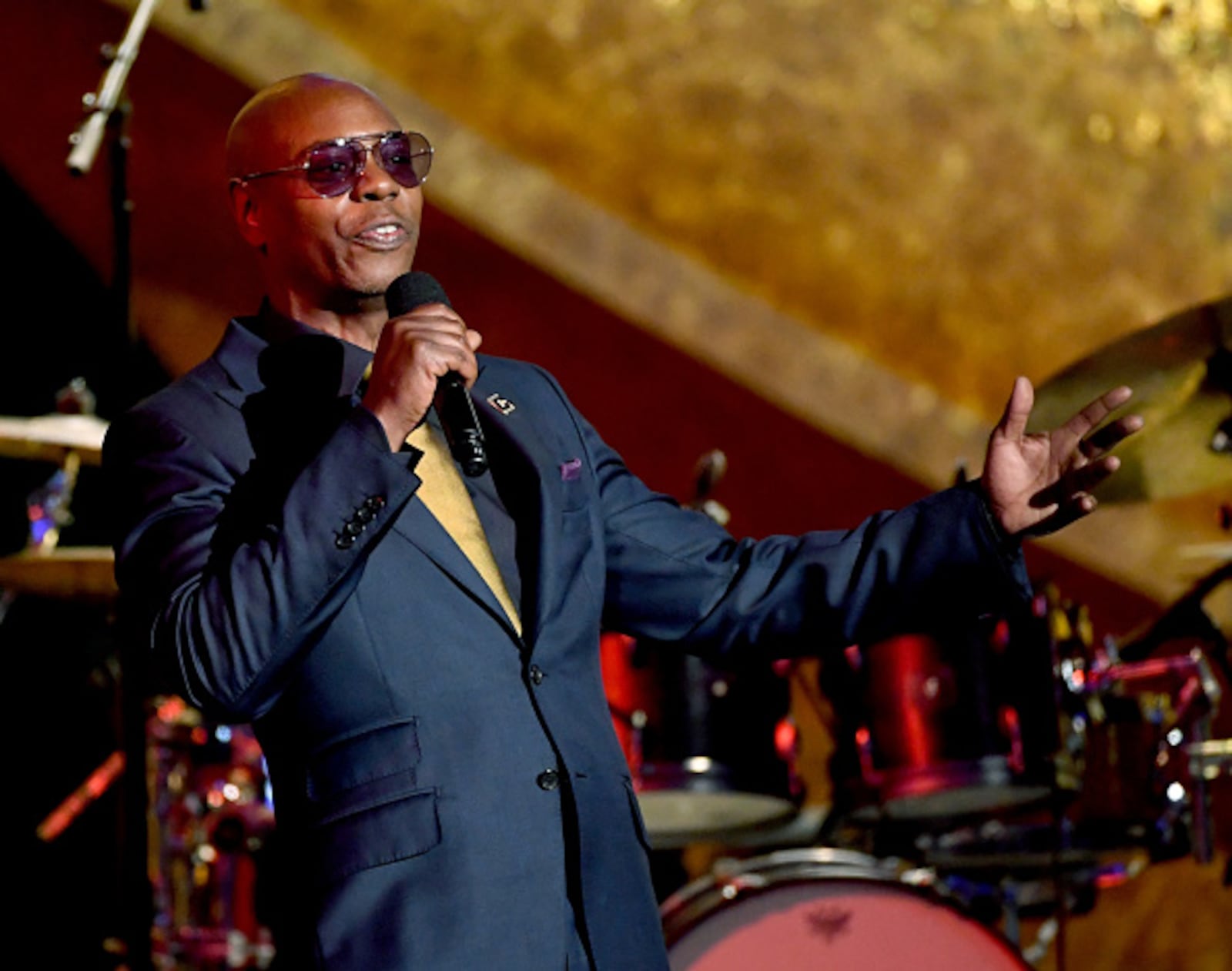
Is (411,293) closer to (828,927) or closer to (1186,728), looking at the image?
(828,927)

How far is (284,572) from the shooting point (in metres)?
1.54

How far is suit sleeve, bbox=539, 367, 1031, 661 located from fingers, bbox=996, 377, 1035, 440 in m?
0.08

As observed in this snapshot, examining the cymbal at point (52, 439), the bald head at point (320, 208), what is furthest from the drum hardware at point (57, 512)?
the bald head at point (320, 208)

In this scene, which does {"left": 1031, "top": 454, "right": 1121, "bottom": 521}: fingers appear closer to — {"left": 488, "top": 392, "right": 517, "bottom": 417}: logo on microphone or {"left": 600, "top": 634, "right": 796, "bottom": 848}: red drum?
{"left": 488, "top": 392, "right": 517, "bottom": 417}: logo on microphone

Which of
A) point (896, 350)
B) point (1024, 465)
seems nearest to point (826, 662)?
point (896, 350)

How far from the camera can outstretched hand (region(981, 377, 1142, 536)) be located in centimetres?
176

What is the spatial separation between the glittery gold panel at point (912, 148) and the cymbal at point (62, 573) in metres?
1.96

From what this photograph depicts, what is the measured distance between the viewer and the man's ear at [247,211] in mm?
1989

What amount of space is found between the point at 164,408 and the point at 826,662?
237 cm

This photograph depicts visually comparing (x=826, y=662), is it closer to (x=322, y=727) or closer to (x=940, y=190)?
(x=940, y=190)

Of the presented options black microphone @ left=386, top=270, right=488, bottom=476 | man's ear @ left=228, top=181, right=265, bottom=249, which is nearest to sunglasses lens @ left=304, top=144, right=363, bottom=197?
man's ear @ left=228, top=181, right=265, bottom=249

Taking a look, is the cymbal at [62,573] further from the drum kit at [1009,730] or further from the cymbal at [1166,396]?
the cymbal at [1166,396]

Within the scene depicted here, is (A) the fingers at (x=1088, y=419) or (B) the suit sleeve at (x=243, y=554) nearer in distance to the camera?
(B) the suit sleeve at (x=243, y=554)

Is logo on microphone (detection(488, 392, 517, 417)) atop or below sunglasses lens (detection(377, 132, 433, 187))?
below
